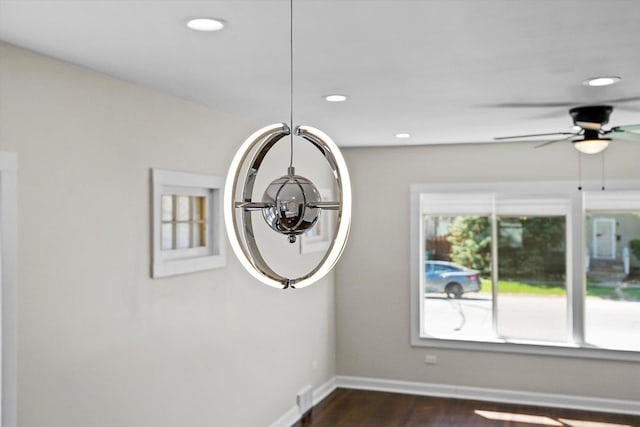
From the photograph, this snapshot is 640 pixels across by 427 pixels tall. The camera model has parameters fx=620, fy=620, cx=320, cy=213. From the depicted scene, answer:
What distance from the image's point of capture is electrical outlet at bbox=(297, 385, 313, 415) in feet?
18.0

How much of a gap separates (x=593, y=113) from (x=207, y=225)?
268cm

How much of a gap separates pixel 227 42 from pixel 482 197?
13.6ft

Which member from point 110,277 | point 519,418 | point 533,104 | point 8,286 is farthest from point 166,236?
point 519,418

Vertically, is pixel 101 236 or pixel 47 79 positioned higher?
pixel 47 79

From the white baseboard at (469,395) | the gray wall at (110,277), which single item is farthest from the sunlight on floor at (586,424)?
the gray wall at (110,277)

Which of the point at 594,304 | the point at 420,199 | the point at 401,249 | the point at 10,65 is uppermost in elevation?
the point at 10,65

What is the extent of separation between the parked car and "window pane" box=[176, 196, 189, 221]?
3.12m

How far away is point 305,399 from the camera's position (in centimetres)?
559

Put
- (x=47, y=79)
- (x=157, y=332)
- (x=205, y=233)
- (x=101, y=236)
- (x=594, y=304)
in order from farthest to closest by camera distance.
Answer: (x=594, y=304) < (x=205, y=233) < (x=157, y=332) < (x=101, y=236) < (x=47, y=79)

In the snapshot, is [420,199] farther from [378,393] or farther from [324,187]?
[378,393]

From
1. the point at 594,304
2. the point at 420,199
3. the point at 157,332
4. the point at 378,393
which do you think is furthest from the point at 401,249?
the point at 157,332

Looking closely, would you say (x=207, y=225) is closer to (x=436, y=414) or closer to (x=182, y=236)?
(x=182, y=236)

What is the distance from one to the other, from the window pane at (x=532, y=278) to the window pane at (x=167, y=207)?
352cm

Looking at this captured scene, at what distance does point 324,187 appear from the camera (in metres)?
6.16
